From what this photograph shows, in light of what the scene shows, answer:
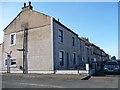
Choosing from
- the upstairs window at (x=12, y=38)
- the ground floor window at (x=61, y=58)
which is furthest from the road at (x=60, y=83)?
the upstairs window at (x=12, y=38)

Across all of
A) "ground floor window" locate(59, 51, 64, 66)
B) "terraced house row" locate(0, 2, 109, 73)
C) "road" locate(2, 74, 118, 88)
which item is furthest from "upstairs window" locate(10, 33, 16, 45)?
"road" locate(2, 74, 118, 88)

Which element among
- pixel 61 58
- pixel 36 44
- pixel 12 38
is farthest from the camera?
pixel 12 38

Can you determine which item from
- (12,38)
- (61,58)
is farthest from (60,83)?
(12,38)

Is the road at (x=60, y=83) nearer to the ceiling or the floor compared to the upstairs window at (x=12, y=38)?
nearer to the floor

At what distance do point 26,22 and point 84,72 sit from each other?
36.3 ft

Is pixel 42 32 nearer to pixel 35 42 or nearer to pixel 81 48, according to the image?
pixel 35 42

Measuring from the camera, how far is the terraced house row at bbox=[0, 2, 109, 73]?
24.4m

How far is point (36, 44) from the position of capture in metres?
25.6

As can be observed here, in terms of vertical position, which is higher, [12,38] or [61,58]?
[12,38]

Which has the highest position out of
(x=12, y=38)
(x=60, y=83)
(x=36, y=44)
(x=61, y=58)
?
(x=12, y=38)

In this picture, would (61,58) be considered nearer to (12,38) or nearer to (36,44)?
(36,44)

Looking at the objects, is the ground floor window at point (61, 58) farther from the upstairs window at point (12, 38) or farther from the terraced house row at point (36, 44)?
the upstairs window at point (12, 38)

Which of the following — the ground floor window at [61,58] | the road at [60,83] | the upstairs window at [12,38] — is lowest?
the road at [60,83]

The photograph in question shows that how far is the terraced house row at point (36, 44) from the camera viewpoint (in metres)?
24.4
